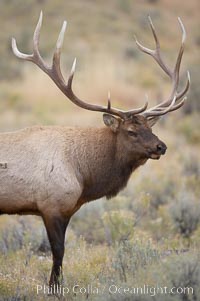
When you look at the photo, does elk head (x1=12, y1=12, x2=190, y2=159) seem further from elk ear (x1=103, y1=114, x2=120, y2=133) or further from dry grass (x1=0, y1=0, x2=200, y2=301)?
dry grass (x1=0, y1=0, x2=200, y2=301)

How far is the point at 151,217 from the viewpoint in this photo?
10117 millimetres

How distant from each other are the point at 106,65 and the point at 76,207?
Answer: 59.1 feet

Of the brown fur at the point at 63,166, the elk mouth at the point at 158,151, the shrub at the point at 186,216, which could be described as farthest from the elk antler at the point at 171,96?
the shrub at the point at 186,216

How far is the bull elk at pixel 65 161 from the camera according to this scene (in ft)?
20.5

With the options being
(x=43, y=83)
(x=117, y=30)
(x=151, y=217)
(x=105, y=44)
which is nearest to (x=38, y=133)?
(x=151, y=217)

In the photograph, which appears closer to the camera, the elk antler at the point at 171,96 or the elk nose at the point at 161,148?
the elk nose at the point at 161,148

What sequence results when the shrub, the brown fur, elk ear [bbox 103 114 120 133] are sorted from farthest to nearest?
the shrub → elk ear [bbox 103 114 120 133] → the brown fur

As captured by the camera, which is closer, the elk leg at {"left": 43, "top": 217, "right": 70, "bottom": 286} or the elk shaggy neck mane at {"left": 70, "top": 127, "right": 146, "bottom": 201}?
the elk leg at {"left": 43, "top": 217, "right": 70, "bottom": 286}

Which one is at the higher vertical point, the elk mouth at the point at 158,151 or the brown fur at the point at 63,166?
the elk mouth at the point at 158,151

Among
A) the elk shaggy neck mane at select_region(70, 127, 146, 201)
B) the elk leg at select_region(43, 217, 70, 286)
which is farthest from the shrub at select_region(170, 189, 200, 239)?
the elk leg at select_region(43, 217, 70, 286)

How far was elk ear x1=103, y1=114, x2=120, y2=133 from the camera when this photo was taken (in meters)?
6.79

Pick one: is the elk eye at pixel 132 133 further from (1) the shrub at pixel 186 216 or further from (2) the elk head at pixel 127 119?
(1) the shrub at pixel 186 216

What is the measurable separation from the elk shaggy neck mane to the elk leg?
48 centimetres

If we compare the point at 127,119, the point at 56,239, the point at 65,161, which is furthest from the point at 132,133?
the point at 56,239
